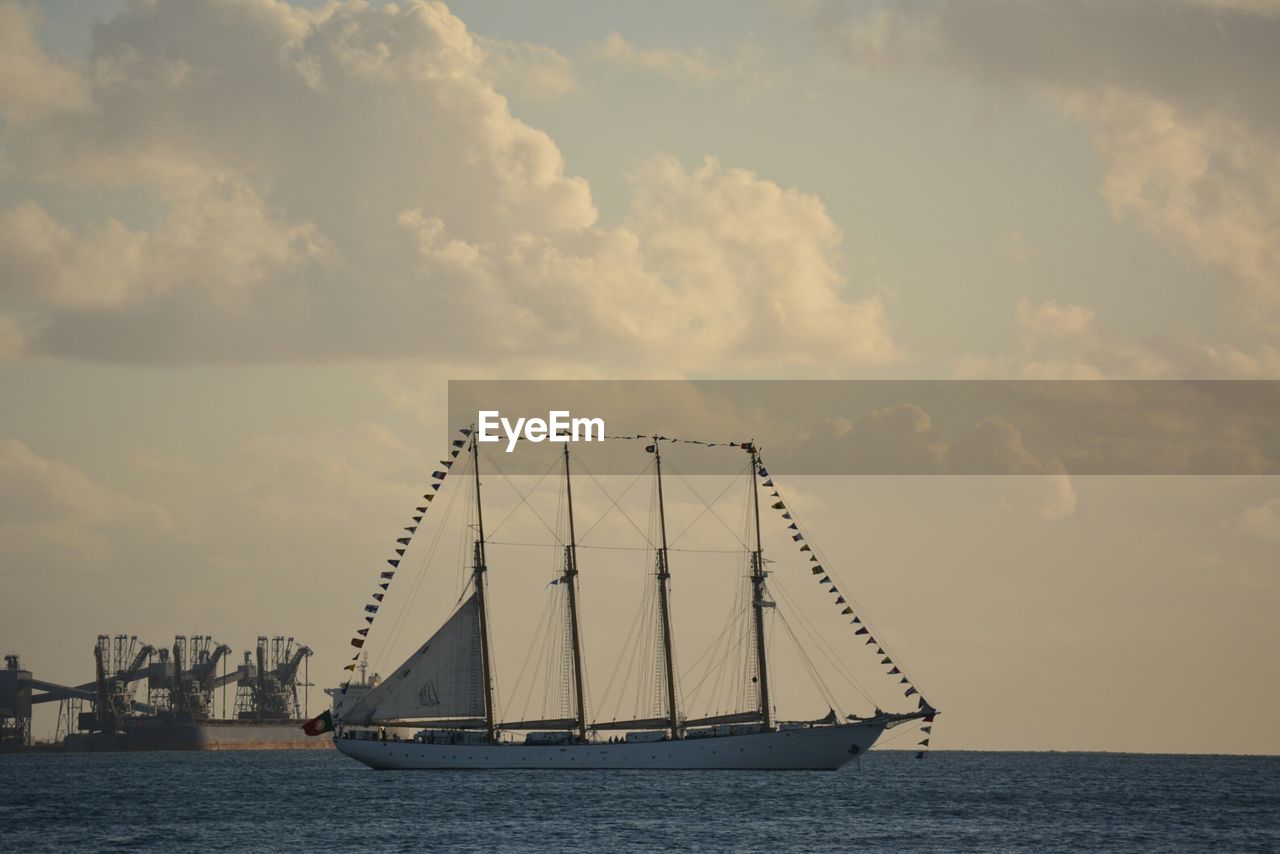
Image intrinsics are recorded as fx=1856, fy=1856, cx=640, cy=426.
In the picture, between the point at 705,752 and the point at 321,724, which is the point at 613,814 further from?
the point at 321,724

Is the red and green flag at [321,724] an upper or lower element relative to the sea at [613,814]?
upper

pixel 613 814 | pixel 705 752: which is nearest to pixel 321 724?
pixel 705 752

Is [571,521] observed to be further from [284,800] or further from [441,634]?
[284,800]

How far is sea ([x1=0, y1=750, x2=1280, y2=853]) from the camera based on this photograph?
295 feet

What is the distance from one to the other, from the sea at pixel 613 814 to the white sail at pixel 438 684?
5.29m

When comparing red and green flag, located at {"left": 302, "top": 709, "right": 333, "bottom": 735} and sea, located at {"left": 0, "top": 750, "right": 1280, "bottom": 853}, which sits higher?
red and green flag, located at {"left": 302, "top": 709, "right": 333, "bottom": 735}

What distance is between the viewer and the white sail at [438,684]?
5458 inches

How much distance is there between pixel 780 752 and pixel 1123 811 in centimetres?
2611

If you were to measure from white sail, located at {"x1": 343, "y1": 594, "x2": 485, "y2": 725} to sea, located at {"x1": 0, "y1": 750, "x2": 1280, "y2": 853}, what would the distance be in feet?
17.4

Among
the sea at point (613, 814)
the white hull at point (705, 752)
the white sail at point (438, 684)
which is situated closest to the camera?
the sea at point (613, 814)

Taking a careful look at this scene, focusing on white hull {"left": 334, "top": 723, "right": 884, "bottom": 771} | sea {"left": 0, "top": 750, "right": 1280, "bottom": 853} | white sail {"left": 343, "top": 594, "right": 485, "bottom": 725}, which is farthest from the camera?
white sail {"left": 343, "top": 594, "right": 485, "bottom": 725}

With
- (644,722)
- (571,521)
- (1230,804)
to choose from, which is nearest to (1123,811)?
(1230,804)

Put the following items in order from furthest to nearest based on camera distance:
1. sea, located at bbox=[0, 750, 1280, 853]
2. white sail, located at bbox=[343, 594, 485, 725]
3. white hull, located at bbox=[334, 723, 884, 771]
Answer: white sail, located at bbox=[343, 594, 485, 725] → white hull, located at bbox=[334, 723, 884, 771] → sea, located at bbox=[0, 750, 1280, 853]

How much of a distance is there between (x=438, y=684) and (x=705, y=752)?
20.6 m
